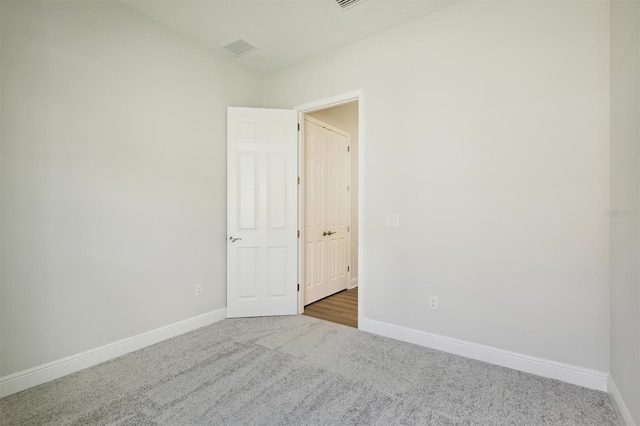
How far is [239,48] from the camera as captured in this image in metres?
3.05

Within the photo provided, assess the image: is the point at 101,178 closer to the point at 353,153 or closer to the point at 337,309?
the point at 337,309

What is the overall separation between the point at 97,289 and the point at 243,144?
6.20 ft

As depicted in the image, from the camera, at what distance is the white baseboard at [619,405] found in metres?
1.53

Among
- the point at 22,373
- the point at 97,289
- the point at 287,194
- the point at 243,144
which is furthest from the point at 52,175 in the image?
the point at 287,194

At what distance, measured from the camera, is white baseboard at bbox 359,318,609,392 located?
1922 mm

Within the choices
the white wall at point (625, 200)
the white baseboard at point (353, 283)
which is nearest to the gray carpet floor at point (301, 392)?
the white wall at point (625, 200)

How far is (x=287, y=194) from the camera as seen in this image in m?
3.32

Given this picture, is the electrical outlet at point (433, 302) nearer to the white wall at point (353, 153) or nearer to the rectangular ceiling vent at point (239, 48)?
the white wall at point (353, 153)

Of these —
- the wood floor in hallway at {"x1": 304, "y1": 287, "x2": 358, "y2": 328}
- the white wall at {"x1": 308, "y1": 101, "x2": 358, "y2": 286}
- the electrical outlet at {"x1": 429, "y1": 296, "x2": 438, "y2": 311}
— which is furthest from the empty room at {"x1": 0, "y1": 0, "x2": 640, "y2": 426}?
the white wall at {"x1": 308, "y1": 101, "x2": 358, "y2": 286}

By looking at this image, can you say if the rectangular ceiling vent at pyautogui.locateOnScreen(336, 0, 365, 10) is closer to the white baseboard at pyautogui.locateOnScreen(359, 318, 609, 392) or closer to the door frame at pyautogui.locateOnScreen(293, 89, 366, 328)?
the door frame at pyautogui.locateOnScreen(293, 89, 366, 328)

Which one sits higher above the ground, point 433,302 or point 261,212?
point 261,212

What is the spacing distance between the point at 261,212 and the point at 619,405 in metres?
3.08

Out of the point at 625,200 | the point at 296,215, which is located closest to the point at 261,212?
the point at 296,215

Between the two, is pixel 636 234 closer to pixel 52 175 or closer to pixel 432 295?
pixel 432 295
